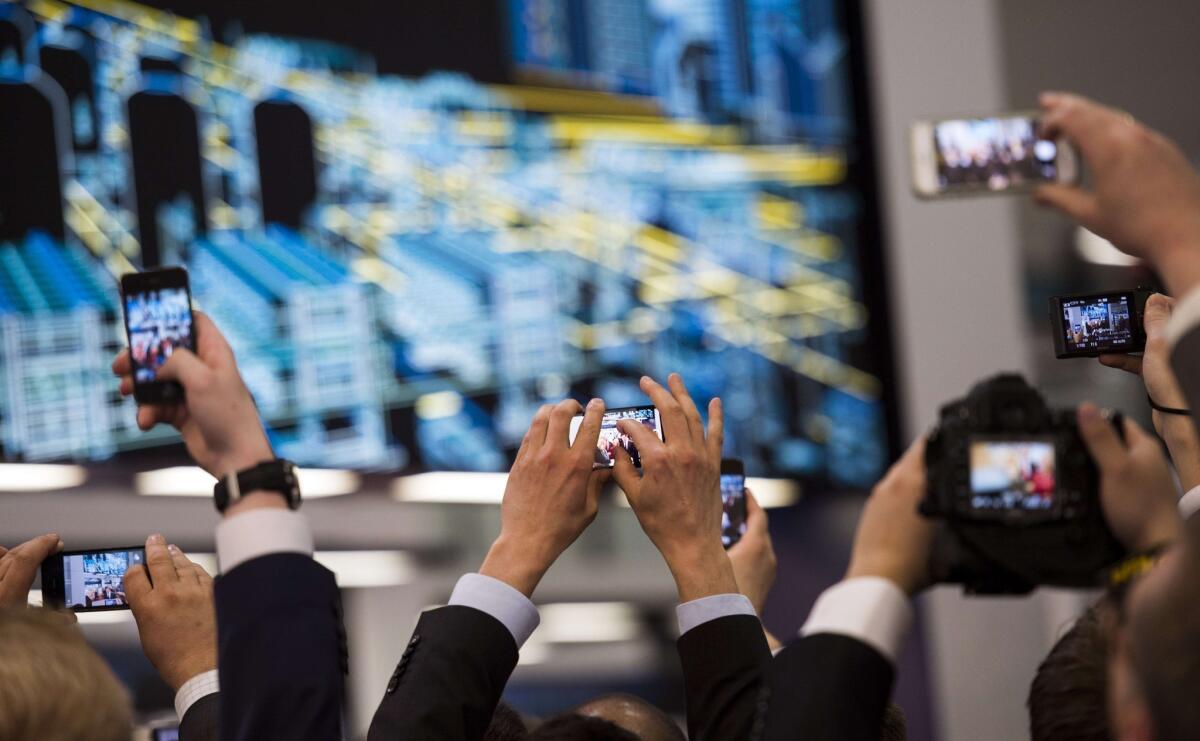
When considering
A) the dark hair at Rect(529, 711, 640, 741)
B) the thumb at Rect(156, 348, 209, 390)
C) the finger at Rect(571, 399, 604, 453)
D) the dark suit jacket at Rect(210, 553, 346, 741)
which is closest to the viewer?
the dark suit jacket at Rect(210, 553, 346, 741)

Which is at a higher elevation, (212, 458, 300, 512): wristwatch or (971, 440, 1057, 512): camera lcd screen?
(212, 458, 300, 512): wristwatch

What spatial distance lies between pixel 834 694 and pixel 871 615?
0.21 feet

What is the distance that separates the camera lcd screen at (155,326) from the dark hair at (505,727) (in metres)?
0.58

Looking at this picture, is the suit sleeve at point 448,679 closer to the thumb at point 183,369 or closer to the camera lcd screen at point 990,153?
the thumb at point 183,369

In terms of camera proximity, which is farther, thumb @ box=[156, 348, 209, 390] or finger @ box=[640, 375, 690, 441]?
finger @ box=[640, 375, 690, 441]

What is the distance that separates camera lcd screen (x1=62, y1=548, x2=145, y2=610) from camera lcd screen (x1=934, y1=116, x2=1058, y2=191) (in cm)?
115

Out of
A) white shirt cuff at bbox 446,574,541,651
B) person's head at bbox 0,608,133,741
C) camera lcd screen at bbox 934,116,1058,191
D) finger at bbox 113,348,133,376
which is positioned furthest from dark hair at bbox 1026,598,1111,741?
finger at bbox 113,348,133,376

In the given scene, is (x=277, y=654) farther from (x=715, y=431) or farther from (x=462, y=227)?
(x=462, y=227)

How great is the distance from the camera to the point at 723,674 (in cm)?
131

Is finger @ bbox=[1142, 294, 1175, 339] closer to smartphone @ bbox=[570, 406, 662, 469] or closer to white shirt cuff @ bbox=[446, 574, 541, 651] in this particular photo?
smartphone @ bbox=[570, 406, 662, 469]

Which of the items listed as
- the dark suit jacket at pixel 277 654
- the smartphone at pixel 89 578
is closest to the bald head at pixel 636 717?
the dark suit jacket at pixel 277 654

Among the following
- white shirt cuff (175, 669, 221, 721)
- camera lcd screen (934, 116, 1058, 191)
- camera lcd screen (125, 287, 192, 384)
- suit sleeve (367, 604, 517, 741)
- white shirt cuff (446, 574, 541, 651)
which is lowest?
white shirt cuff (175, 669, 221, 721)

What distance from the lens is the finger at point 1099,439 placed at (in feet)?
3.35

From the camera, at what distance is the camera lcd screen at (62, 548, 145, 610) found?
1.68 meters
